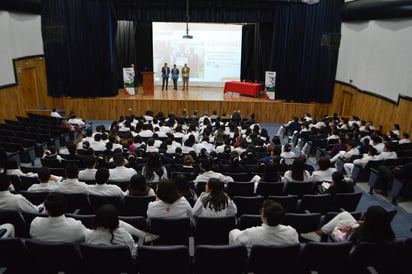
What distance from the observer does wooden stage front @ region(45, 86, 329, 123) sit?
584 inches

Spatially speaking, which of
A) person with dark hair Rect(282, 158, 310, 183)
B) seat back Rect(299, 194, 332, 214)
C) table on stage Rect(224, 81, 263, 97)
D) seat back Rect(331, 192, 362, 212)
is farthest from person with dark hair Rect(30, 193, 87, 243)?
table on stage Rect(224, 81, 263, 97)

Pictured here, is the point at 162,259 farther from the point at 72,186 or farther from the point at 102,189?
the point at 72,186

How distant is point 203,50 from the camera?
18.6 metres

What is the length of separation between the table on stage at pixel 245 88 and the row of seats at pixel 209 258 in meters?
13.1

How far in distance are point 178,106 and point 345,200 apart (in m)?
10.8

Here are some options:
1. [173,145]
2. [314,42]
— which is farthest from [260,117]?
[173,145]

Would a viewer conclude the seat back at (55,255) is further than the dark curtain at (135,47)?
No

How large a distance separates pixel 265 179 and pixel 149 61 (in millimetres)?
15789

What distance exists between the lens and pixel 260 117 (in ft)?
49.7

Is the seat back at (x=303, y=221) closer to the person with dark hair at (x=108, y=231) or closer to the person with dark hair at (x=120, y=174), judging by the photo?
the person with dark hair at (x=108, y=231)

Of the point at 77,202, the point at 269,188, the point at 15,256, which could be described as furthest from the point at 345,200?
the point at 15,256

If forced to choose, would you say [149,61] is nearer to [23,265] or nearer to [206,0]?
[206,0]

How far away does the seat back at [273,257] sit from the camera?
3.11 metres

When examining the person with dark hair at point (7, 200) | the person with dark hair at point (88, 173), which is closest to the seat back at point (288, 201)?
the person with dark hair at point (88, 173)
